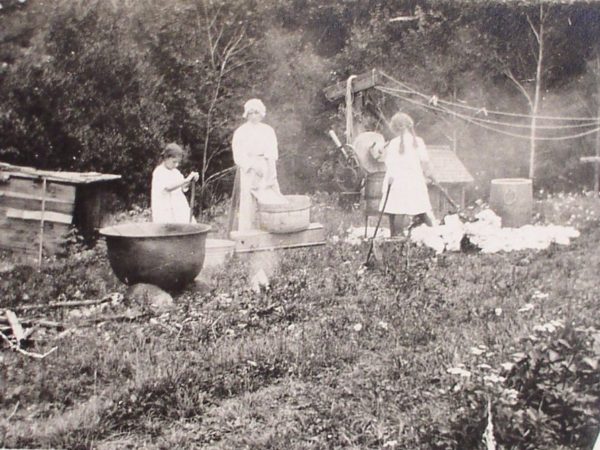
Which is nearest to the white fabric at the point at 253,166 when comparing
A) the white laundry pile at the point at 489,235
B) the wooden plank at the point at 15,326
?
the white laundry pile at the point at 489,235

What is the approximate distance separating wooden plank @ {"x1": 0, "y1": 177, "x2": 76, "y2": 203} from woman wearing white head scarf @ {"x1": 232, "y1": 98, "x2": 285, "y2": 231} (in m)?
1.72

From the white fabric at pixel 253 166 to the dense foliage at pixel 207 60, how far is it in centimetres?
15

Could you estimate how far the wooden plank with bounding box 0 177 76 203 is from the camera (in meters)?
3.82

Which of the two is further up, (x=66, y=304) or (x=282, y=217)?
(x=282, y=217)

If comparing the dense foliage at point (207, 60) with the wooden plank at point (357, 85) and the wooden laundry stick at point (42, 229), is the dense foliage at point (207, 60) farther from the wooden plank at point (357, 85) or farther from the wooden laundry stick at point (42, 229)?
the wooden plank at point (357, 85)

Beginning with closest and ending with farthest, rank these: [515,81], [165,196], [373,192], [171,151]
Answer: [171,151], [165,196], [515,81], [373,192]

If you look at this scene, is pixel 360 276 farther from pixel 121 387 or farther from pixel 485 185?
pixel 485 185

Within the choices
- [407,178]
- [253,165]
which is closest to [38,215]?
[253,165]

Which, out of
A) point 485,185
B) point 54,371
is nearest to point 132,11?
point 54,371

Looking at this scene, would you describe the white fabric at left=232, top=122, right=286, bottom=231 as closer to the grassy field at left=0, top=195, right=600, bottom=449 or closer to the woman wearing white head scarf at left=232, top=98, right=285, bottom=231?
the woman wearing white head scarf at left=232, top=98, right=285, bottom=231

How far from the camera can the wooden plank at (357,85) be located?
7.33m

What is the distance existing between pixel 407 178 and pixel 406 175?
1.4 inches

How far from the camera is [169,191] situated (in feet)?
17.5

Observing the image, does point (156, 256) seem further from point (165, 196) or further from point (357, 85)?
point (357, 85)
